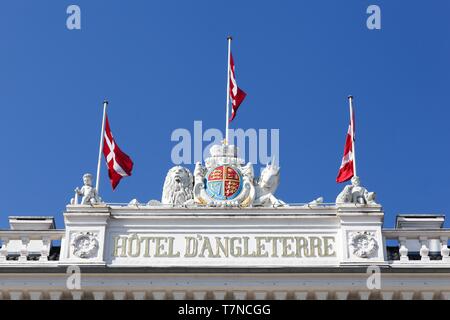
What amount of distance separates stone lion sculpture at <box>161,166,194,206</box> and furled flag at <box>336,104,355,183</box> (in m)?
4.94

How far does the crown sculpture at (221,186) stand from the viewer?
3128 cm

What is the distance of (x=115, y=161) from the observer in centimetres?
3344

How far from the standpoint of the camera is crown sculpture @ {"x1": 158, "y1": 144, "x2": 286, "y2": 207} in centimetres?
3128

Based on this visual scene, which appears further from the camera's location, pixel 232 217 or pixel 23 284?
pixel 232 217

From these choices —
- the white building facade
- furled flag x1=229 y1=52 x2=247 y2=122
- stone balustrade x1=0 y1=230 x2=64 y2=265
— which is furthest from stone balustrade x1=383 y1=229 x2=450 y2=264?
stone balustrade x1=0 y1=230 x2=64 y2=265

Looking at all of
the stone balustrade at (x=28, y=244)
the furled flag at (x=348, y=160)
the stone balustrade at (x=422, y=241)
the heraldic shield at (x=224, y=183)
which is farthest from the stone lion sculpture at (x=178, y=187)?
the stone balustrade at (x=422, y=241)

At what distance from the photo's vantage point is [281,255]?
97.0 ft

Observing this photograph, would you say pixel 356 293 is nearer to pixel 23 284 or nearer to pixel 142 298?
pixel 142 298

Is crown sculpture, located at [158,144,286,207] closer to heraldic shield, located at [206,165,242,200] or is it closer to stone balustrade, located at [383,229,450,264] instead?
heraldic shield, located at [206,165,242,200]

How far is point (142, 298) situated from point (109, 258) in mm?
1999

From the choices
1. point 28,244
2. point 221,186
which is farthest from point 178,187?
point 28,244

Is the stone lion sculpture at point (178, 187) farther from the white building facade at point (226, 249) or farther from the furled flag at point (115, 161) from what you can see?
the furled flag at point (115, 161)
